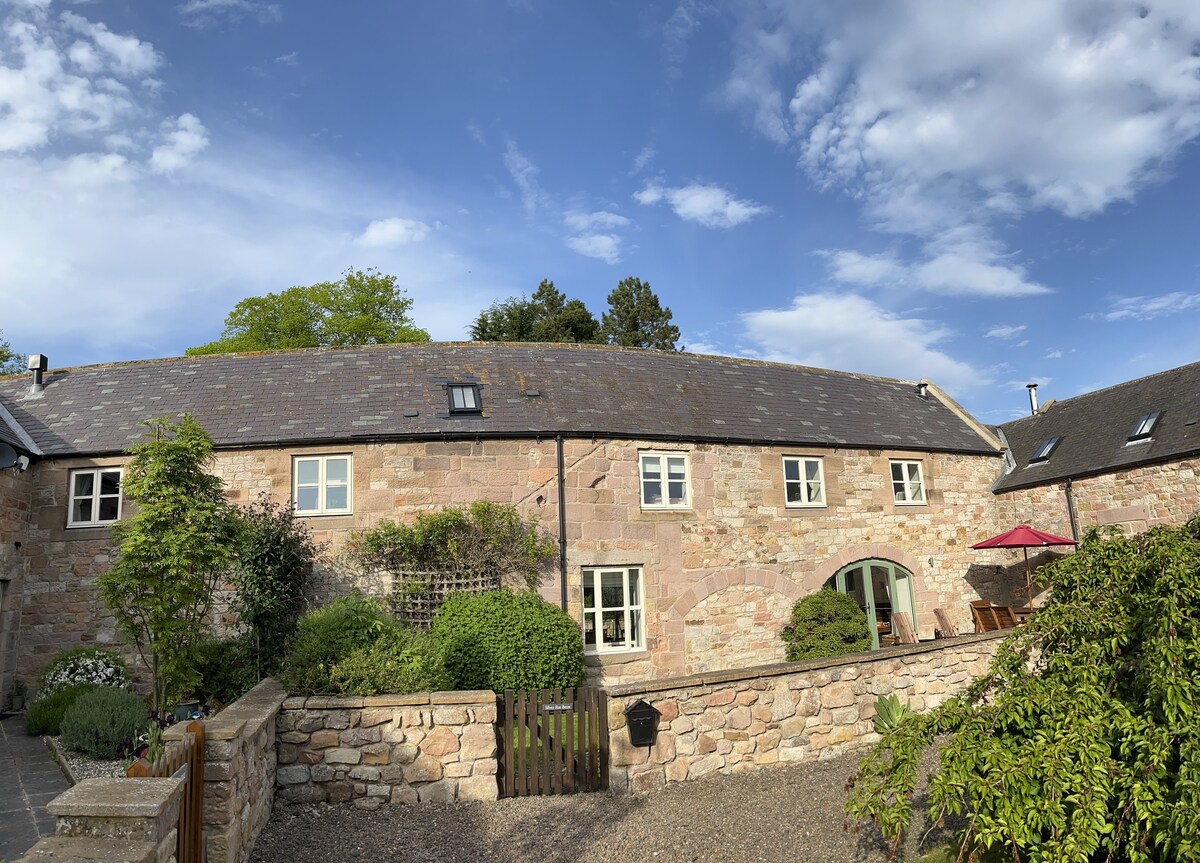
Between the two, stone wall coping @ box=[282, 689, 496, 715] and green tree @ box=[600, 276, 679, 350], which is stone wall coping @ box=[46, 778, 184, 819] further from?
green tree @ box=[600, 276, 679, 350]

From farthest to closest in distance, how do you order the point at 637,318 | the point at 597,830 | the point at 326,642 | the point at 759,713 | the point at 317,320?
the point at 637,318
the point at 317,320
the point at 759,713
the point at 326,642
the point at 597,830

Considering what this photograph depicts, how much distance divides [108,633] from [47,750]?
14.9ft

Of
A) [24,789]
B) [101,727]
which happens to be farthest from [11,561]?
[24,789]

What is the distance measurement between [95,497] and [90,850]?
13163mm

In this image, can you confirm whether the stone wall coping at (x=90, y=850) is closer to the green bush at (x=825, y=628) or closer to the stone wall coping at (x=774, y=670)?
the stone wall coping at (x=774, y=670)

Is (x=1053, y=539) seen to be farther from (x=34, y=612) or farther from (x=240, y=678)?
(x=34, y=612)

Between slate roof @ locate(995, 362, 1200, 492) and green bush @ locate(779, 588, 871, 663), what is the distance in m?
6.93

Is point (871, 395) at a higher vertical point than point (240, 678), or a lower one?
higher

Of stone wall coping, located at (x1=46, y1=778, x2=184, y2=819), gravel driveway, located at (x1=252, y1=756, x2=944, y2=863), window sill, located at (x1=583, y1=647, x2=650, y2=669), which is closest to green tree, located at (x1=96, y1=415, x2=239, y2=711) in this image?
gravel driveway, located at (x1=252, y1=756, x2=944, y2=863)

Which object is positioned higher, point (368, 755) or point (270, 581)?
point (270, 581)

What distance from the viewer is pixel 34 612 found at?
14492 mm

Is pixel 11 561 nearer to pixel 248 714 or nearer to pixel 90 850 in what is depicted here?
pixel 248 714

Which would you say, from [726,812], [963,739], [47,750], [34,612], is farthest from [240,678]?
[963,739]

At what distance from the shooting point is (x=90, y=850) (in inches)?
155
